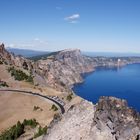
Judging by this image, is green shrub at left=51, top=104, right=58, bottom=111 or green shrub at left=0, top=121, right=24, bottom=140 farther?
green shrub at left=51, top=104, right=58, bottom=111

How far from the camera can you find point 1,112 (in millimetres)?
84125

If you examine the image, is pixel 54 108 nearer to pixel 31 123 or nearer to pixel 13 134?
pixel 31 123

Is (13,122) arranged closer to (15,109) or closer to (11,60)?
(15,109)

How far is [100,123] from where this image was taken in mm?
35844

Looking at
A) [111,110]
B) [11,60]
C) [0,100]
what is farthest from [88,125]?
[11,60]

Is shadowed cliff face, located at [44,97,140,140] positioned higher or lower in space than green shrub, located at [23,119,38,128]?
higher

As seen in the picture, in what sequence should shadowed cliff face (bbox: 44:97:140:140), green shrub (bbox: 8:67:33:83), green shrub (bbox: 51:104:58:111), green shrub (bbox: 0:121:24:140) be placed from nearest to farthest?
shadowed cliff face (bbox: 44:97:140:140) → green shrub (bbox: 0:121:24:140) → green shrub (bbox: 51:104:58:111) → green shrub (bbox: 8:67:33:83)

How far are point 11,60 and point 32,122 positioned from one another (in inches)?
4492

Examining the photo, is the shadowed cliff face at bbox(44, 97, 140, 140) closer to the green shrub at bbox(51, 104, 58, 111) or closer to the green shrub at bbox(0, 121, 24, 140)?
the green shrub at bbox(0, 121, 24, 140)

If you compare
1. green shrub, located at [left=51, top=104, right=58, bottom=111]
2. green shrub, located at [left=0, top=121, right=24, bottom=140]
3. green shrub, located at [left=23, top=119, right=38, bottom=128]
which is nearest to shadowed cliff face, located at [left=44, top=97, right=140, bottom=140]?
green shrub, located at [left=0, top=121, right=24, bottom=140]

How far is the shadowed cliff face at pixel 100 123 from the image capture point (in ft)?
108

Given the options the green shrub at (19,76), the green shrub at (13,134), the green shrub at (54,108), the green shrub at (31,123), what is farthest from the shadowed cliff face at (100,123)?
the green shrub at (19,76)

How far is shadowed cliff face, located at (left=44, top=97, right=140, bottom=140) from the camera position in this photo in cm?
3287

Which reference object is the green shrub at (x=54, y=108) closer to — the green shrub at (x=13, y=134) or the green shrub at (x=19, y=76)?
the green shrub at (x=13, y=134)
